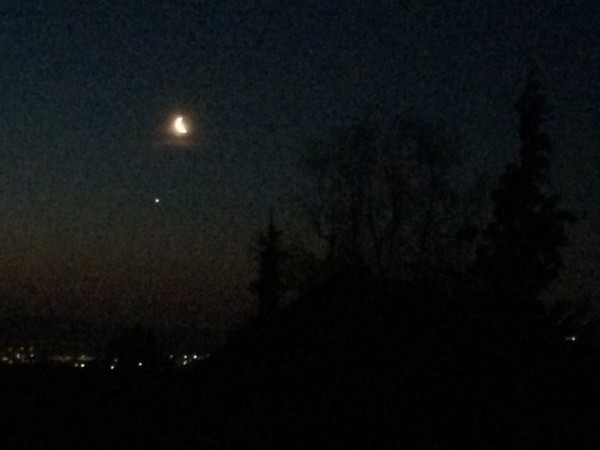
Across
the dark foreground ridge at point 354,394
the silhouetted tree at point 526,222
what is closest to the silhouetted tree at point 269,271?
the silhouetted tree at point 526,222

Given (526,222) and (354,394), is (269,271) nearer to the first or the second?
(526,222)

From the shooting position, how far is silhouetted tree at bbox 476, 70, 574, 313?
41.7 metres

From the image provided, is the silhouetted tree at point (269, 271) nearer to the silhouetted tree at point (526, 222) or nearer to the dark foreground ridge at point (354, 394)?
the silhouetted tree at point (526, 222)

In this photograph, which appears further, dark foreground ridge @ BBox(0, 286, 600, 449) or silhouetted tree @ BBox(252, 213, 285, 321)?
silhouetted tree @ BBox(252, 213, 285, 321)

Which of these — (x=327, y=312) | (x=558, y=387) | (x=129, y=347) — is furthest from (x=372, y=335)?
(x=129, y=347)

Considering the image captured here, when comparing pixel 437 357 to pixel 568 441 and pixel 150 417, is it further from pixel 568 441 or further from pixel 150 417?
pixel 150 417

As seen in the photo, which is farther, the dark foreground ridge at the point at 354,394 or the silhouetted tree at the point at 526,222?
the silhouetted tree at the point at 526,222

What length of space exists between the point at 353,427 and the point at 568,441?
2.78 m

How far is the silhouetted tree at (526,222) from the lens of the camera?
41.7 metres

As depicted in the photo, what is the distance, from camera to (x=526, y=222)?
4191 cm

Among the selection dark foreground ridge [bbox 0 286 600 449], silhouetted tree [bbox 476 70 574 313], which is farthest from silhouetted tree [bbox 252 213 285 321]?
dark foreground ridge [bbox 0 286 600 449]

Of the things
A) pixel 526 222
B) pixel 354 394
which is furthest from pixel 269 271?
pixel 354 394

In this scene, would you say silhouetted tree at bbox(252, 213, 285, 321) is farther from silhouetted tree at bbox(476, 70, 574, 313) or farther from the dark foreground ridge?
the dark foreground ridge

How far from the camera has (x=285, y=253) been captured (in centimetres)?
4472
